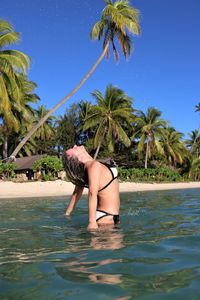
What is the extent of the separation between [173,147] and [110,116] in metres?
14.7

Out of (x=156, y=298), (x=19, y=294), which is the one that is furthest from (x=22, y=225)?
(x=156, y=298)

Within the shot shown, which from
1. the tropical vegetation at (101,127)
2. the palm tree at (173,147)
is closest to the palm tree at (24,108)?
the tropical vegetation at (101,127)

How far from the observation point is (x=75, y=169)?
199 inches

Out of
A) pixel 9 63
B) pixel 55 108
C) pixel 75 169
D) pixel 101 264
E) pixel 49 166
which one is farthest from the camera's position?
pixel 49 166

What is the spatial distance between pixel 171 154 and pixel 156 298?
5066 centimetres

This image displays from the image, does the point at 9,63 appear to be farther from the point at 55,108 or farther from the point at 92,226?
the point at 92,226

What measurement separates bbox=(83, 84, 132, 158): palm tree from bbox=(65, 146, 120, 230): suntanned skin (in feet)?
114

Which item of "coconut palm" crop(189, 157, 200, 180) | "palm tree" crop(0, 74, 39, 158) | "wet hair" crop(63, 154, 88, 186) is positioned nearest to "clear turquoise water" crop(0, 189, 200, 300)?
"wet hair" crop(63, 154, 88, 186)

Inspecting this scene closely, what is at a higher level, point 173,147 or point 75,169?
point 173,147

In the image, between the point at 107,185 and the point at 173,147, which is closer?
the point at 107,185

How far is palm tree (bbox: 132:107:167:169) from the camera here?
46459 mm

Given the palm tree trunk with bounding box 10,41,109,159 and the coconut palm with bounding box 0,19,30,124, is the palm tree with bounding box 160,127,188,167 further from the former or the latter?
the coconut palm with bounding box 0,19,30,124

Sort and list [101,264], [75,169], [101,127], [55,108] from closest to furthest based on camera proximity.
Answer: [101,264] → [75,169] → [55,108] → [101,127]

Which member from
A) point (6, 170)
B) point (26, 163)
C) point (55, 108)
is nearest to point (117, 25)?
point (55, 108)
